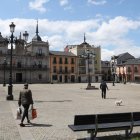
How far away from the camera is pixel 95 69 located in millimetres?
98625

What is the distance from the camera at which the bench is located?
330 inches

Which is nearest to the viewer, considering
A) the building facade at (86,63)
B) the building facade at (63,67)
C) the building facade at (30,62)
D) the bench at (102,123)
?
the bench at (102,123)

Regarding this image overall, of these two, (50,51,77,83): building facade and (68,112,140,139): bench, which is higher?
(50,51,77,83): building facade

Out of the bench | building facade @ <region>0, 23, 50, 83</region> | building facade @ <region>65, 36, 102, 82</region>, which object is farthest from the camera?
building facade @ <region>65, 36, 102, 82</region>

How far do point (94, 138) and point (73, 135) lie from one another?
1068mm

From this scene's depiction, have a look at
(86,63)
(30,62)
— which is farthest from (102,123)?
(86,63)

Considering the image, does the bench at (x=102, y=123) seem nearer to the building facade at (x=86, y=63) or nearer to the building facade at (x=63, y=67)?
the building facade at (x=63, y=67)

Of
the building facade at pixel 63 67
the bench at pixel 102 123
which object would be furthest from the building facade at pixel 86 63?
the bench at pixel 102 123

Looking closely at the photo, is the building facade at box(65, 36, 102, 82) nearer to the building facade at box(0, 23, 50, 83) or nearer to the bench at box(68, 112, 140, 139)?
the building facade at box(0, 23, 50, 83)

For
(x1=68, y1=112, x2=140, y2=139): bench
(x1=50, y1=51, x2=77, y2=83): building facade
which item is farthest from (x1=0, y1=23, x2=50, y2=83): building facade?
(x1=68, y1=112, x2=140, y2=139): bench

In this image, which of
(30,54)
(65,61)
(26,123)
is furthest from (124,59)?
(26,123)

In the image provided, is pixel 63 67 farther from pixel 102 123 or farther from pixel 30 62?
pixel 102 123

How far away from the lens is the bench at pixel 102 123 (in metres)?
8.38

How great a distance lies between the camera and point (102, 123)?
28.3ft
